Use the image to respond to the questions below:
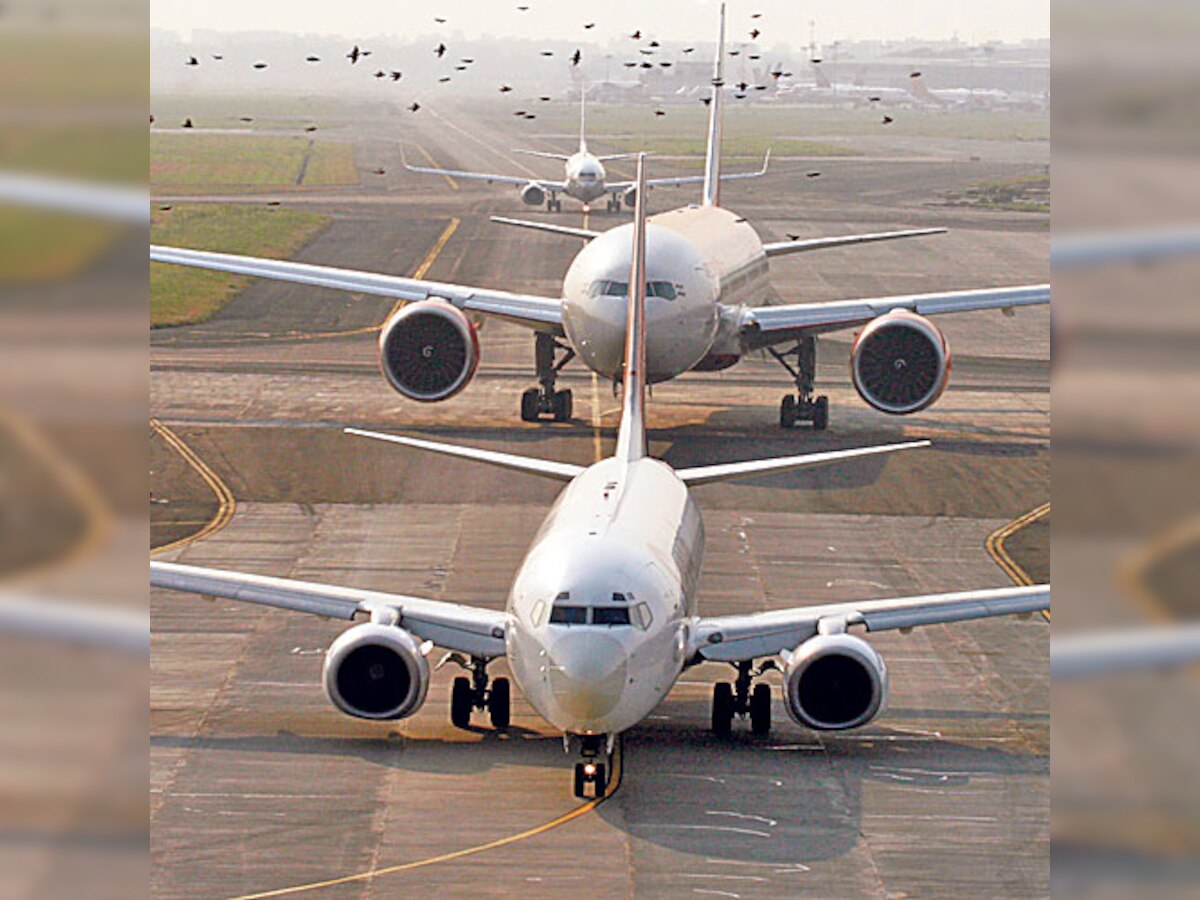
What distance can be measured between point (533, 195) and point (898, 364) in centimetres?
8077

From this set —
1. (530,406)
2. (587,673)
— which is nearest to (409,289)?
(530,406)

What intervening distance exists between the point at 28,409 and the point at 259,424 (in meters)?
44.4

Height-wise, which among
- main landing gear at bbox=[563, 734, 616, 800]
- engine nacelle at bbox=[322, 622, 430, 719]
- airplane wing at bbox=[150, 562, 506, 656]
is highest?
airplane wing at bbox=[150, 562, 506, 656]

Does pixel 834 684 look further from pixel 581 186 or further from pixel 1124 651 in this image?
pixel 581 186

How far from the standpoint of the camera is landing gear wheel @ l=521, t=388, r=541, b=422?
4678 cm

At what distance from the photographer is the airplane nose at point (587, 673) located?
21.2 meters

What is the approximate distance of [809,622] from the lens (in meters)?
24.5

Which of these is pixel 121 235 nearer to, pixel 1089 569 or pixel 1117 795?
pixel 1089 569

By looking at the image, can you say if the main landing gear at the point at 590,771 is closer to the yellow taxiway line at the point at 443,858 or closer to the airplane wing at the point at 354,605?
the yellow taxiway line at the point at 443,858

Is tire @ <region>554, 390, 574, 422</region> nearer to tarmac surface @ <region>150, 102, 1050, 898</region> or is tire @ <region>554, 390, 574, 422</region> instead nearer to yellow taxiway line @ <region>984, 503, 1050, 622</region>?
tarmac surface @ <region>150, 102, 1050, 898</region>

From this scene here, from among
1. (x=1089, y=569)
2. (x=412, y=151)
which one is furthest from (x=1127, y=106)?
(x=412, y=151)

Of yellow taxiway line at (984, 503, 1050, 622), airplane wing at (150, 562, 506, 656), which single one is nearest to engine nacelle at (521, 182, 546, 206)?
yellow taxiway line at (984, 503, 1050, 622)

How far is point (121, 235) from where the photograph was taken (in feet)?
10.7

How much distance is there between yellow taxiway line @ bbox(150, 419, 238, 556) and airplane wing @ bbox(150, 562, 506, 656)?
8515mm
